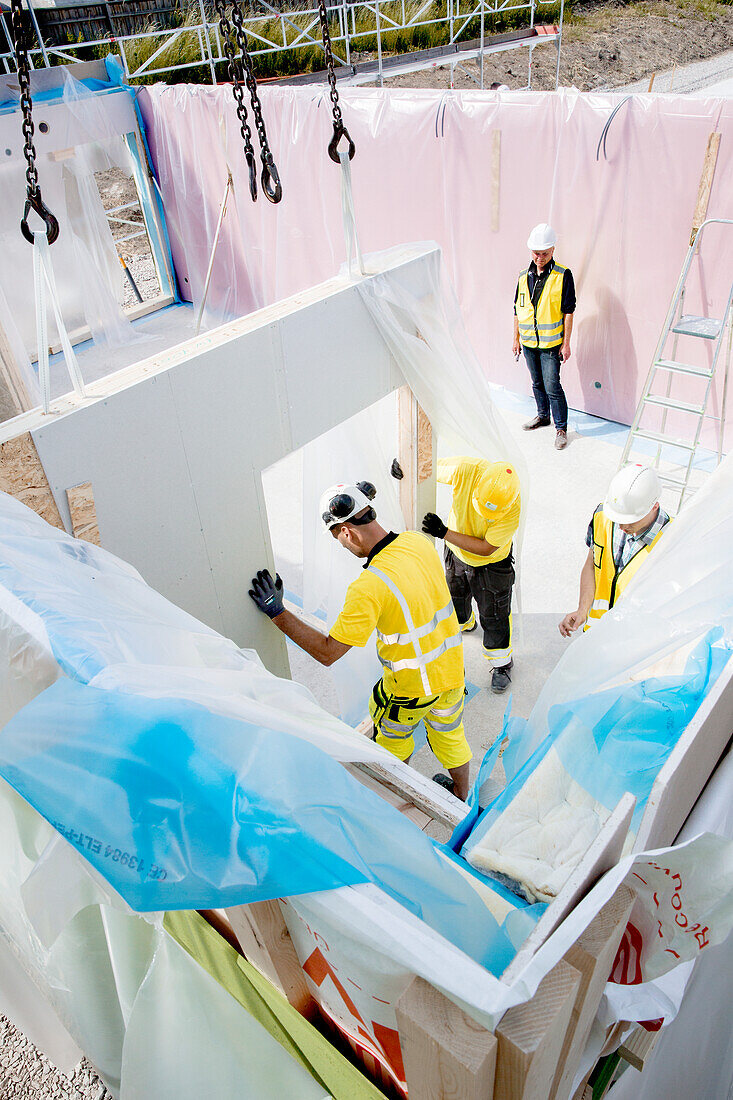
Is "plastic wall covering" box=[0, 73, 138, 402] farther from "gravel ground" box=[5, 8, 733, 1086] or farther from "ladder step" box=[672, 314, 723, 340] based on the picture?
"ladder step" box=[672, 314, 723, 340]

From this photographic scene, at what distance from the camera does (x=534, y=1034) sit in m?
0.87

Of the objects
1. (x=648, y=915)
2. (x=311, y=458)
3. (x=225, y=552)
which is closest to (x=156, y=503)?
(x=225, y=552)

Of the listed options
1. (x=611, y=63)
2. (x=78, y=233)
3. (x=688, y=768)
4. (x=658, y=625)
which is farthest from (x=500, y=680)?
(x=611, y=63)

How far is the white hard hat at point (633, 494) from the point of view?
10.6 feet

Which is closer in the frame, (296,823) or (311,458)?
(296,823)

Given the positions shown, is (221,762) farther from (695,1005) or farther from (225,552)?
(225,552)

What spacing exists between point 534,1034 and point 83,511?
6.96ft

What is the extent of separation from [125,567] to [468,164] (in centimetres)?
579

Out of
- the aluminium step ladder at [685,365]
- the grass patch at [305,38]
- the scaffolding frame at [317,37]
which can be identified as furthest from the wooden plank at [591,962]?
the grass patch at [305,38]

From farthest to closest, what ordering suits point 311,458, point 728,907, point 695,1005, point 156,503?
point 311,458, point 156,503, point 695,1005, point 728,907

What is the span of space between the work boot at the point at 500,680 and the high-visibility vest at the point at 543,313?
317 centimetres

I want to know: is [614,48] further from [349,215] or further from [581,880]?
[581,880]

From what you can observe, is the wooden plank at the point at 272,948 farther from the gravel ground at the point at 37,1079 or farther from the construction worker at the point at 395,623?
the gravel ground at the point at 37,1079

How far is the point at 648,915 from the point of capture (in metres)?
1.15
